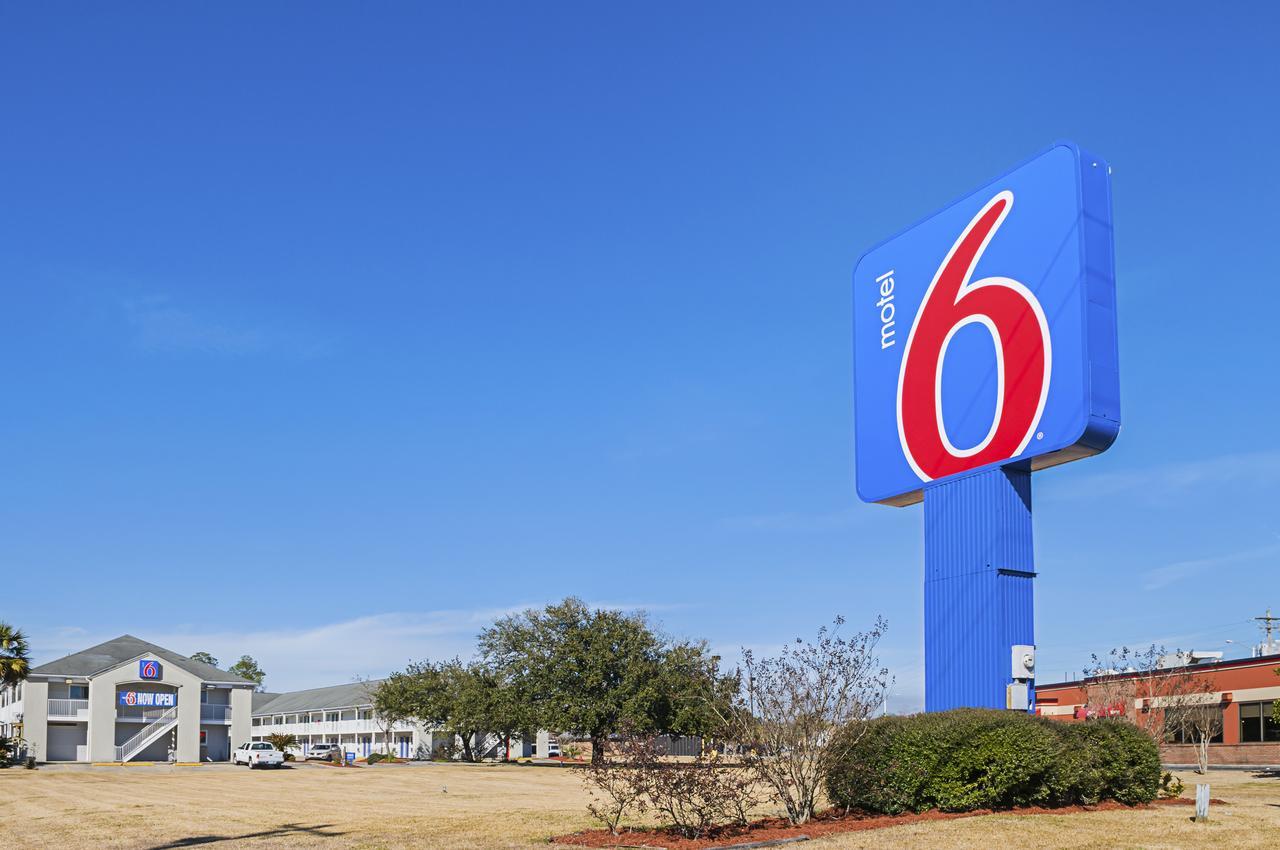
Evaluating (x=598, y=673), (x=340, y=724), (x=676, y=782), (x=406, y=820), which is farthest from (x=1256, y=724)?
(x=340, y=724)

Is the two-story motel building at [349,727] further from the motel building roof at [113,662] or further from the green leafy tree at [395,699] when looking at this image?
the motel building roof at [113,662]

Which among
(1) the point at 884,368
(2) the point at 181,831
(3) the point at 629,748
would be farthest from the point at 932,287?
(2) the point at 181,831

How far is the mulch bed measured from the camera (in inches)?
651

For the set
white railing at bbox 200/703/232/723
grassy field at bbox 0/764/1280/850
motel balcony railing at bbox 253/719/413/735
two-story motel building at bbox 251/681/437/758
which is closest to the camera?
grassy field at bbox 0/764/1280/850

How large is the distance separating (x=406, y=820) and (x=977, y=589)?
11898mm

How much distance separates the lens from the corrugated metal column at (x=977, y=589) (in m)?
20.8

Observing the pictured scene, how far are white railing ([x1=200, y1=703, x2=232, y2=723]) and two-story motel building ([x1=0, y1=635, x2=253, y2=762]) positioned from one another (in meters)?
0.06

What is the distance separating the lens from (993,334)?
22016mm

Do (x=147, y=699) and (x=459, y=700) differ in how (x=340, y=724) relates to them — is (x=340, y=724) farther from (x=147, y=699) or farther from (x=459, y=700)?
(x=459, y=700)

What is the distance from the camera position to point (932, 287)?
23.9m

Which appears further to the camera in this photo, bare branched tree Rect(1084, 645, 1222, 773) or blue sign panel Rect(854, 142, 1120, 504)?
bare branched tree Rect(1084, 645, 1222, 773)

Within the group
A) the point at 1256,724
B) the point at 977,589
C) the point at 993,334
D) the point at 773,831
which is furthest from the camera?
the point at 1256,724

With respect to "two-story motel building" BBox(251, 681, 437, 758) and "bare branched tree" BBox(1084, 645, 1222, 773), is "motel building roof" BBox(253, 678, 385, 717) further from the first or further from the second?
"bare branched tree" BBox(1084, 645, 1222, 773)

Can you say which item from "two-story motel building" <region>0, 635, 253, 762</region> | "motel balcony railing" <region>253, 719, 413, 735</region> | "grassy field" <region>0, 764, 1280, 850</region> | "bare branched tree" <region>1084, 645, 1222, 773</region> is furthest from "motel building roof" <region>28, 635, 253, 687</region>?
"bare branched tree" <region>1084, 645, 1222, 773</region>
